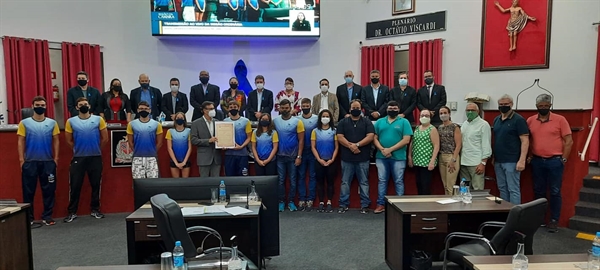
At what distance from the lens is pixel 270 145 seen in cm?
577

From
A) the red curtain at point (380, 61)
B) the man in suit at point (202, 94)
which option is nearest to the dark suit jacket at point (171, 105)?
the man in suit at point (202, 94)

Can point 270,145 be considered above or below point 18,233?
above

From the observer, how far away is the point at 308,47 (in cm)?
896

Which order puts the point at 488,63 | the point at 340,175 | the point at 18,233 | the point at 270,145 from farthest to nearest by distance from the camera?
the point at 488,63 → the point at 340,175 → the point at 270,145 → the point at 18,233

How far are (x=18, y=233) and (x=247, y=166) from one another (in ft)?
9.70

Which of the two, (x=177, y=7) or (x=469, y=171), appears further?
(x=177, y=7)

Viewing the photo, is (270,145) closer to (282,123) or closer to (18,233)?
(282,123)

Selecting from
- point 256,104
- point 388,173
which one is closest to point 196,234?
point 388,173

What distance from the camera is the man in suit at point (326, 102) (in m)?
6.60

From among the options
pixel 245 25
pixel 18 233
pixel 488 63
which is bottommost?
pixel 18 233

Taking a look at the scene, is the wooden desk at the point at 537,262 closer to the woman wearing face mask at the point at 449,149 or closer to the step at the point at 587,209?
the woman wearing face mask at the point at 449,149

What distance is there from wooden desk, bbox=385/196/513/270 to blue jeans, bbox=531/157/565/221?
1.87 metres

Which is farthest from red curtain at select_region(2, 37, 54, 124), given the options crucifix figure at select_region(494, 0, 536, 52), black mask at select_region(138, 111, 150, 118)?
crucifix figure at select_region(494, 0, 536, 52)

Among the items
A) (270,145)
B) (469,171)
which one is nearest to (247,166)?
(270,145)
